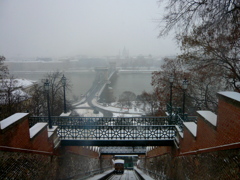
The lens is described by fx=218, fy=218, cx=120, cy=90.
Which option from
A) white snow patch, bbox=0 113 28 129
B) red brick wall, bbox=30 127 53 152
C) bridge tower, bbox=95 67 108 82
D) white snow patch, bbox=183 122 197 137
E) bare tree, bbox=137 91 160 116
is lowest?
bridge tower, bbox=95 67 108 82

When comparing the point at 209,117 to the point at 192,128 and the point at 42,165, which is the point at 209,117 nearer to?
the point at 192,128

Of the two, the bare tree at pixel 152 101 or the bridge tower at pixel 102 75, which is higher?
the bare tree at pixel 152 101

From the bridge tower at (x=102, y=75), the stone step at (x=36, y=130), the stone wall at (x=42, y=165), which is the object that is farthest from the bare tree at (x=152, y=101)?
the bridge tower at (x=102, y=75)

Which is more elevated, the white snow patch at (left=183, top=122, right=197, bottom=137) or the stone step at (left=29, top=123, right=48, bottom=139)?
the white snow patch at (left=183, top=122, right=197, bottom=137)

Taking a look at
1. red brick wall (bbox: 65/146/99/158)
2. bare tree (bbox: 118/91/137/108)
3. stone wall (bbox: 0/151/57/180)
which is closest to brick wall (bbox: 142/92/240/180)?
stone wall (bbox: 0/151/57/180)

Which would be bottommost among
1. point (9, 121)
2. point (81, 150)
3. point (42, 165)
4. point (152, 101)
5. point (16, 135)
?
point (152, 101)

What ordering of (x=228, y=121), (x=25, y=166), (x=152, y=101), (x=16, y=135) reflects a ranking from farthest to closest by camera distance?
(x=152, y=101), (x=16, y=135), (x=25, y=166), (x=228, y=121)

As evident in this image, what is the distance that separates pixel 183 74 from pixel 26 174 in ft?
44.3

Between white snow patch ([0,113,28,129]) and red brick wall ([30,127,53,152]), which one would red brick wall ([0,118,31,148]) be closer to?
white snow patch ([0,113,28,129])

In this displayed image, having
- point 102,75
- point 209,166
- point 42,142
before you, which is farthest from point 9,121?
point 102,75

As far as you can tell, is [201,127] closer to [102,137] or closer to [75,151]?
[102,137]

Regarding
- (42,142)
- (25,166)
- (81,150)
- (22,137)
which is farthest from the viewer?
(81,150)

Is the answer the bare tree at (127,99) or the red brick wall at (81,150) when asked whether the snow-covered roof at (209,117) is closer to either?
the red brick wall at (81,150)

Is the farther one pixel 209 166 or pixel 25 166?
pixel 25 166
